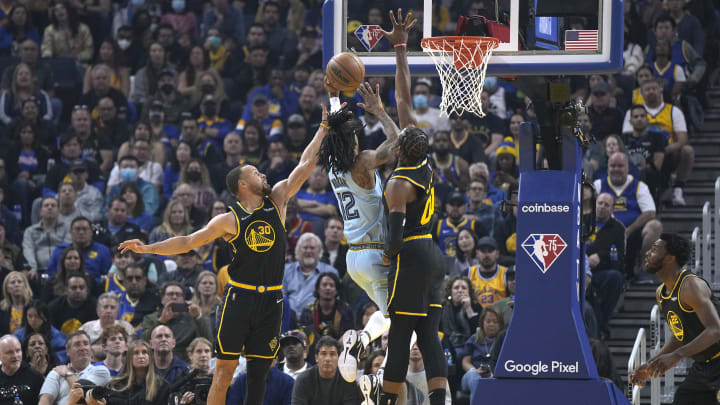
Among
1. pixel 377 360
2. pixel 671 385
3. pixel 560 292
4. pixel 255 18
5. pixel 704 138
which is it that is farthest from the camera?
pixel 255 18

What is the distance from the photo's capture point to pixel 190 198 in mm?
15469

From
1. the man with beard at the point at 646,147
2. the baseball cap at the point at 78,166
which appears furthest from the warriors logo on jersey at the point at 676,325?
the baseball cap at the point at 78,166

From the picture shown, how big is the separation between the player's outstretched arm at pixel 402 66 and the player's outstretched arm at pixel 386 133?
10cm

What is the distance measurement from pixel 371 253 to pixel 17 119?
31.8 feet

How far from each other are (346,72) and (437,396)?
7.89ft

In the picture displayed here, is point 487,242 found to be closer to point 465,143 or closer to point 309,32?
point 465,143

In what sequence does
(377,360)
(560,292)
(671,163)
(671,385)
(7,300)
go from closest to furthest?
(560,292) → (377,360) → (671,385) → (7,300) → (671,163)

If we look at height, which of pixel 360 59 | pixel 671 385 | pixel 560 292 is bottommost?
pixel 671 385

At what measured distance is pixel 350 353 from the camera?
9742mm

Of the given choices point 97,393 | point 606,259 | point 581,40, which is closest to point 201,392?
point 97,393

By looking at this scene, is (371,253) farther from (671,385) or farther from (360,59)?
(671,385)

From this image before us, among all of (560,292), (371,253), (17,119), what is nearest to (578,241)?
(560,292)

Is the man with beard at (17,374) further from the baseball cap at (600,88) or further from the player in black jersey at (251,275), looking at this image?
the baseball cap at (600,88)

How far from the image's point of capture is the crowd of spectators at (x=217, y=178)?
40.7ft
